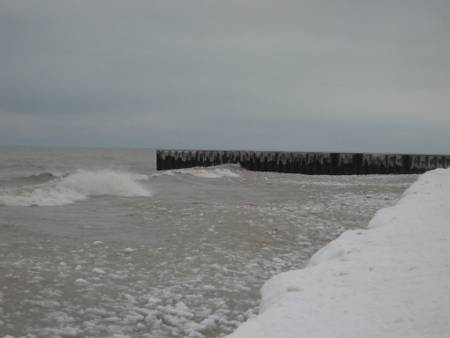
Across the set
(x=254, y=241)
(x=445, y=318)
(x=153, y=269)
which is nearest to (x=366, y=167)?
(x=254, y=241)

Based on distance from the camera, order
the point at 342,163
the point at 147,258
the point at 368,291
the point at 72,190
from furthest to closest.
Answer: the point at 342,163 < the point at 72,190 < the point at 147,258 < the point at 368,291

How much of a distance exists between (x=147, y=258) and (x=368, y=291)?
13.7 feet

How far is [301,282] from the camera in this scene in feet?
15.6

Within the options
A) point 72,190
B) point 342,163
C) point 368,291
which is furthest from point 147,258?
point 342,163

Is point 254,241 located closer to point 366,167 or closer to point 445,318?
point 445,318

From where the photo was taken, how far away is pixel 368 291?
13.9ft

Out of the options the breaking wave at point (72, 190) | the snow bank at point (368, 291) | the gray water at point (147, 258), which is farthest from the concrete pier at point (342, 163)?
the snow bank at point (368, 291)

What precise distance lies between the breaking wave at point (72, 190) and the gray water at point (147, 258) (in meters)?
0.17

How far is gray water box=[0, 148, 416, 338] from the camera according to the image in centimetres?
500

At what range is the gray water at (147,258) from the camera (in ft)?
16.4

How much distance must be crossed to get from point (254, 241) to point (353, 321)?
17.6 feet

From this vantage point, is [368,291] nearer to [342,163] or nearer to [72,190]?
[72,190]

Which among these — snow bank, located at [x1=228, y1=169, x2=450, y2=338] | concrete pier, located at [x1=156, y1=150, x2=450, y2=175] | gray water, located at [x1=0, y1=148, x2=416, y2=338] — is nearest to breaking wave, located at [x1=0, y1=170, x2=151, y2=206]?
gray water, located at [x1=0, y1=148, x2=416, y2=338]

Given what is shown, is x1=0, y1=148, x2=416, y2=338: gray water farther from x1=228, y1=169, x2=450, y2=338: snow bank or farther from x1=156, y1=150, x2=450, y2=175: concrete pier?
x1=156, y1=150, x2=450, y2=175: concrete pier
